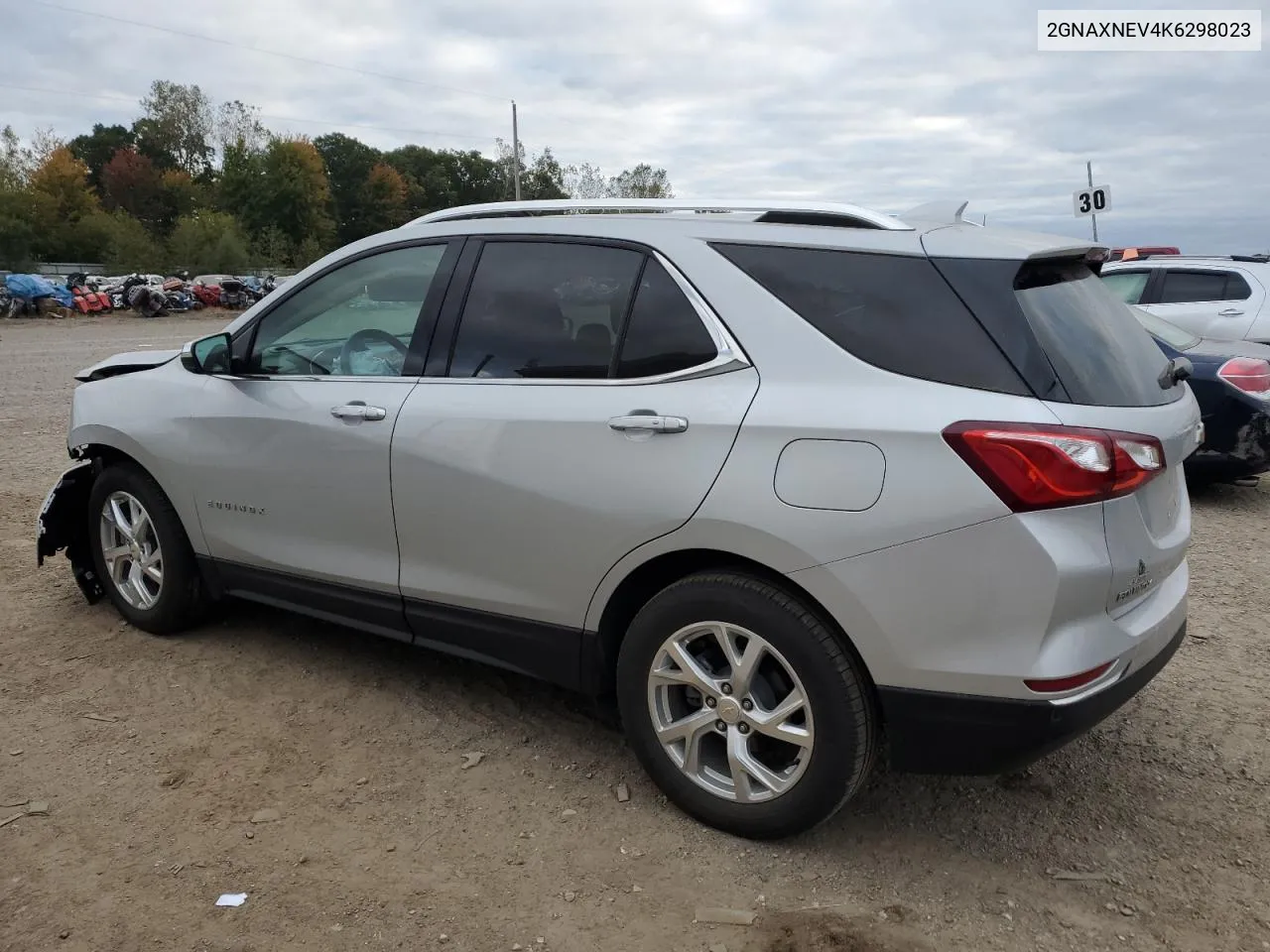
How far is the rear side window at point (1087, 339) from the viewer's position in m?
2.59

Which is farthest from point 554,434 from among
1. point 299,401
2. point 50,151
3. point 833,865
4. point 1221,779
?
point 50,151

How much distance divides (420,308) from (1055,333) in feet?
6.93

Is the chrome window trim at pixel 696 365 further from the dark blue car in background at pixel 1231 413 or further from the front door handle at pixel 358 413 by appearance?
the dark blue car in background at pixel 1231 413

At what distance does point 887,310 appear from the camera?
272 cm

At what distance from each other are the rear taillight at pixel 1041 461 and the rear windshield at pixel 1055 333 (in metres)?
0.12

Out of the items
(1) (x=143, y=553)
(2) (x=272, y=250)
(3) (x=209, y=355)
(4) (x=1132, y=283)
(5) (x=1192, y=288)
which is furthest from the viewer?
(2) (x=272, y=250)

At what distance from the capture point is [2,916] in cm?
263

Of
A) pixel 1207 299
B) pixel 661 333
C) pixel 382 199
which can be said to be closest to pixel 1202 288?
pixel 1207 299

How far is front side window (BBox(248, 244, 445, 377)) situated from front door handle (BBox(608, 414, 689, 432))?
3.42ft

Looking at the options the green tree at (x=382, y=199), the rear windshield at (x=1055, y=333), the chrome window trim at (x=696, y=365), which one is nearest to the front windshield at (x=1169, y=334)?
the rear windshield at (x=1055, y=333)

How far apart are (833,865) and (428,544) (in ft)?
5.30

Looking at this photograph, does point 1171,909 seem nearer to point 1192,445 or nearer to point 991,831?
point 991,831

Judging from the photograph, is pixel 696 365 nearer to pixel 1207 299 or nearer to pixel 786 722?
pixel 786 722

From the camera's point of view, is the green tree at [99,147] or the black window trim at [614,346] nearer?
the black window trim at [614,346]
